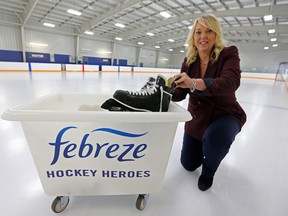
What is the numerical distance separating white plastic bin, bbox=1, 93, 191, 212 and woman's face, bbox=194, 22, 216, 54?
445mm

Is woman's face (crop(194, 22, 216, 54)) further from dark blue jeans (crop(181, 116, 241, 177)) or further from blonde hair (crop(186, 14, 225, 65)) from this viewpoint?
dark blue jeans (crop(181, 116, 241, 177))

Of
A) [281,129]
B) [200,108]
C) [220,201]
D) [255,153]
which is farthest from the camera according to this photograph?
[281,129]

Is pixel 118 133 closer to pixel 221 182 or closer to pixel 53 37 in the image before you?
pixel 221 182

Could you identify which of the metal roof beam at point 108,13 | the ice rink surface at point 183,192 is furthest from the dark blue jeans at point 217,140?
the metal roof beam at point 108,13

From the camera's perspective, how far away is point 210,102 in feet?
3.12

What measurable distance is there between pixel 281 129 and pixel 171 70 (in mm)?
15636

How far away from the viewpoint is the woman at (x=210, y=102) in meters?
0.86

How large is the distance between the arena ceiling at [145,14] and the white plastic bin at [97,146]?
867 cm

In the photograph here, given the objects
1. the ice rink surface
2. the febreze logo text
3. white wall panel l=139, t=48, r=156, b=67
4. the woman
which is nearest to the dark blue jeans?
the woman

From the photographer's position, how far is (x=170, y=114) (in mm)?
590

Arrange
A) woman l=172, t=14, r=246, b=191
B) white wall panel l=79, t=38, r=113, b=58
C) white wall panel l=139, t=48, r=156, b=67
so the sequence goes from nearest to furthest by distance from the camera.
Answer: woman l=172, t=14, r=246, b=191, white wall panel l=79, t=38, r=113, b=58, white wall panel l=139, t=48, r=156, b=67

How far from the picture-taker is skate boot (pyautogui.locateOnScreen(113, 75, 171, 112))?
65 cm

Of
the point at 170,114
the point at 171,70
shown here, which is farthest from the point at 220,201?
the point at 171,70

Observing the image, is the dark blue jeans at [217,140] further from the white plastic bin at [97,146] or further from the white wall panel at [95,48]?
the white wall panel at [95,48]
